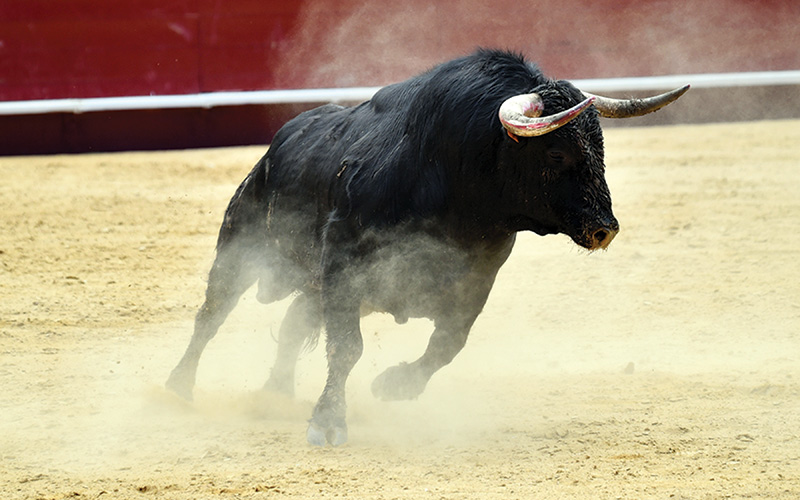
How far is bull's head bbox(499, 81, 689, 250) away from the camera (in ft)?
8.84

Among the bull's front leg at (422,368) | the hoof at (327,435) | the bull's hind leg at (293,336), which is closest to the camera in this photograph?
the hoof at (327,435)

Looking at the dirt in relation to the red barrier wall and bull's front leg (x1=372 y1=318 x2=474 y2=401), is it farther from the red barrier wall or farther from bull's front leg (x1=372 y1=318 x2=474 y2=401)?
the red barrier wall

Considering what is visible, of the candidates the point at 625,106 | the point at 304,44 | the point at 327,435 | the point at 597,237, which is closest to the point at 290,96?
the point at 304,44

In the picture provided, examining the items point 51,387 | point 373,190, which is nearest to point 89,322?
point 51,387

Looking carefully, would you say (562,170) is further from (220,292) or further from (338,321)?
(220,292)

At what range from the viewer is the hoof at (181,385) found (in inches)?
136

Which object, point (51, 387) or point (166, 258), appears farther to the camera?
point (166, 258)

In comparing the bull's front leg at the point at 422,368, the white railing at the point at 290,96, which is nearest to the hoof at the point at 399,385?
the bull's front leg at the point at 422,368

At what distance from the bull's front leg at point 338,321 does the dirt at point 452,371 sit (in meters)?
0.13

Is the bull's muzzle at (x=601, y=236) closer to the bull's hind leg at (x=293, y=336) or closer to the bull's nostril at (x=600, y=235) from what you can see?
the bull's nostril at (x=600, y=235)

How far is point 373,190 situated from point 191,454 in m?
0.89

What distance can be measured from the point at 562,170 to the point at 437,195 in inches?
Result: 14.4

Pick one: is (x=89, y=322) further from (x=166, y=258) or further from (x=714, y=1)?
(x=714, y=1)

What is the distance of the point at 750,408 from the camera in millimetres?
3201
